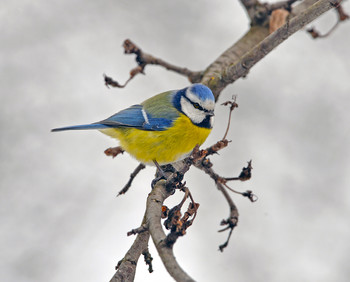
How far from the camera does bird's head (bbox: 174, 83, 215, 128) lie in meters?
2.34

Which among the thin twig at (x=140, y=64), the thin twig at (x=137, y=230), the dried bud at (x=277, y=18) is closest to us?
the thin twig at (x=137, y=230)

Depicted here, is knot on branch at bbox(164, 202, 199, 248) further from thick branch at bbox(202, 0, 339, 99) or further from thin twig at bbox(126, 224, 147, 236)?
thick branch at bbox(202, 0, 339, 99)

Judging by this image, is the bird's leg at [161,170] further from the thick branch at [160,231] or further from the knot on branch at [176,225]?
the knot on branch at [176,225]

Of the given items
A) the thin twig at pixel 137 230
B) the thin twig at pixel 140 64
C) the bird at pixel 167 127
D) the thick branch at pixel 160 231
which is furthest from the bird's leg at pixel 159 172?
the thin twig at pixel 137 230

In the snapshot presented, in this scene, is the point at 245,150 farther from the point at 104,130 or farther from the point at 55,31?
the point at 55,31

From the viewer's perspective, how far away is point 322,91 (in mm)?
3520

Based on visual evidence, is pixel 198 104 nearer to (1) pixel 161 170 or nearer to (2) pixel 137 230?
(1) pixel 161 170

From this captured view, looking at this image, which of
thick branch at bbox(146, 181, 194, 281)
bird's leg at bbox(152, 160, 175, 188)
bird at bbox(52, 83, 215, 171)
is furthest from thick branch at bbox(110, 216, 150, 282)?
bird at bbox(52, 83, 215, 171)

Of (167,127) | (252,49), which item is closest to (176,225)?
(167,127)

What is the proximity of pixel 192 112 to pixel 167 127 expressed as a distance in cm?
17

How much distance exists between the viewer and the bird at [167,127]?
2369mm

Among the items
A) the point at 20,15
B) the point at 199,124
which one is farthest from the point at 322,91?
the point at 20,15

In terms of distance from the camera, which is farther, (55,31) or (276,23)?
(55,31)

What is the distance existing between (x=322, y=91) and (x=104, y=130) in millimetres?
1885
